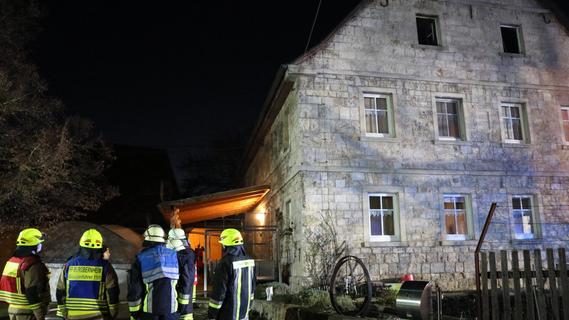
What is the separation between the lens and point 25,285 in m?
5.95

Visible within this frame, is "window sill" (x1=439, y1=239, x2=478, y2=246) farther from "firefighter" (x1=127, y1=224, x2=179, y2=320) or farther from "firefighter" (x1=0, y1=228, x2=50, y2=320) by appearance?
"firefighter" (x1=0, y1=228, x2=50, y2=320)

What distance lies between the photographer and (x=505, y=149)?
44.6 ft

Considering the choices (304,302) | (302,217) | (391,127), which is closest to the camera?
(304,302)

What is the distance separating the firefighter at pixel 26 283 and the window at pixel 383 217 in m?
8.53

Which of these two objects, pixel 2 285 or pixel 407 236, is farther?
pixel 407 236

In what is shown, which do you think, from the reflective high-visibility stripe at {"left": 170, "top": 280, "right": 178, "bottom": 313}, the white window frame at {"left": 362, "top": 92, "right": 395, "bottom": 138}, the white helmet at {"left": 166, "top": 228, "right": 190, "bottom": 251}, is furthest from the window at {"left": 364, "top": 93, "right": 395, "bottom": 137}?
the reflective high-visibility stripe at {"left": 170, "top": 280, "right": 178, "bottom": 313}

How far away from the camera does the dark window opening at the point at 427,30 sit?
14.2m

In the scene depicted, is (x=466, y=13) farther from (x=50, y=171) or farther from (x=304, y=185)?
(x=50, y=171)

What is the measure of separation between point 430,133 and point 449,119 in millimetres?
984

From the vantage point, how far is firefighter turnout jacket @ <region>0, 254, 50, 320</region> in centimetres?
594

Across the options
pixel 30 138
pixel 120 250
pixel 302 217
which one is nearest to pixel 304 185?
pixel 302 217

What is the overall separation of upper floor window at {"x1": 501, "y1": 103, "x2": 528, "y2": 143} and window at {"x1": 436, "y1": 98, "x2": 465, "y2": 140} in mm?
1477

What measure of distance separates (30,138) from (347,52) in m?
10.1

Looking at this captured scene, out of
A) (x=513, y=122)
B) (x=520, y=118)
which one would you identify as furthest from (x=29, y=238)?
(x=520, y=118)
